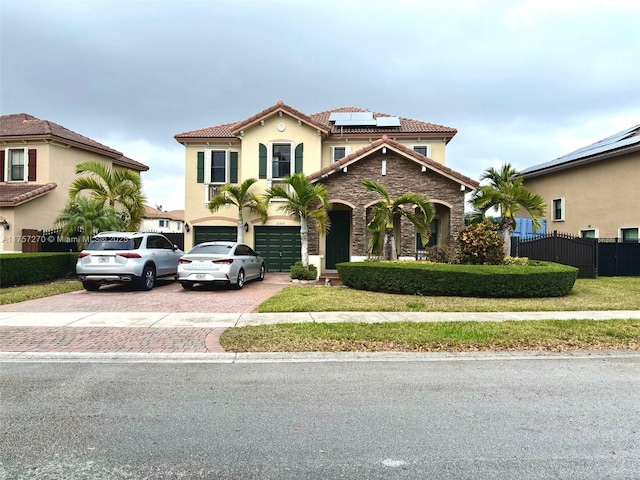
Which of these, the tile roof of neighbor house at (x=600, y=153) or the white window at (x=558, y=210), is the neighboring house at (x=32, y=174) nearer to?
the tile roof of neighbor house at (x=600, y=153)

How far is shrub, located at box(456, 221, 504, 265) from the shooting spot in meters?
13.1

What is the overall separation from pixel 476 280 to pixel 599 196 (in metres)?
15.0

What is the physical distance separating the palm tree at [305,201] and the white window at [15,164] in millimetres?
13537

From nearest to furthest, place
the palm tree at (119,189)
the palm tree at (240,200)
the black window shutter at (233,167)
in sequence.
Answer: the palm tree at (119,189)
the palm tree at (240,200)
the black window shutter at (233,167)

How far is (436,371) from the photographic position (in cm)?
560

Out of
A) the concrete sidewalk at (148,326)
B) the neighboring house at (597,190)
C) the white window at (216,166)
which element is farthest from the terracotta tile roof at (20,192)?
the neighboring house at (597,190)

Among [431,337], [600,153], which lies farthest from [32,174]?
[600,153]

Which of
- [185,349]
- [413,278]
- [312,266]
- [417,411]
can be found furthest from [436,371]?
[312,266]

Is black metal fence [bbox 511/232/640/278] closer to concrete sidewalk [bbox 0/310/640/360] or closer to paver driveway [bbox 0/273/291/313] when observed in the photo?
concrete sidewalk [bbox 0/310/640/360]

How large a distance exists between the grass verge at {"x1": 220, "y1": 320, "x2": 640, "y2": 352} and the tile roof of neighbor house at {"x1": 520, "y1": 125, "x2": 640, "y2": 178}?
622 inches

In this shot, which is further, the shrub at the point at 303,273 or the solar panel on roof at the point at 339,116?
the solar panel on roof at the point at 339,116

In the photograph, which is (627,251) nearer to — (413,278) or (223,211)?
(413,278)

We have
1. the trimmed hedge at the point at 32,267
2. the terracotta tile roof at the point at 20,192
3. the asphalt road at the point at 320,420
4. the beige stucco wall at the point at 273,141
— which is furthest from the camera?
the beige stucco wall at the point at 273,141

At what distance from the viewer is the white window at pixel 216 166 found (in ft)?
65.5
